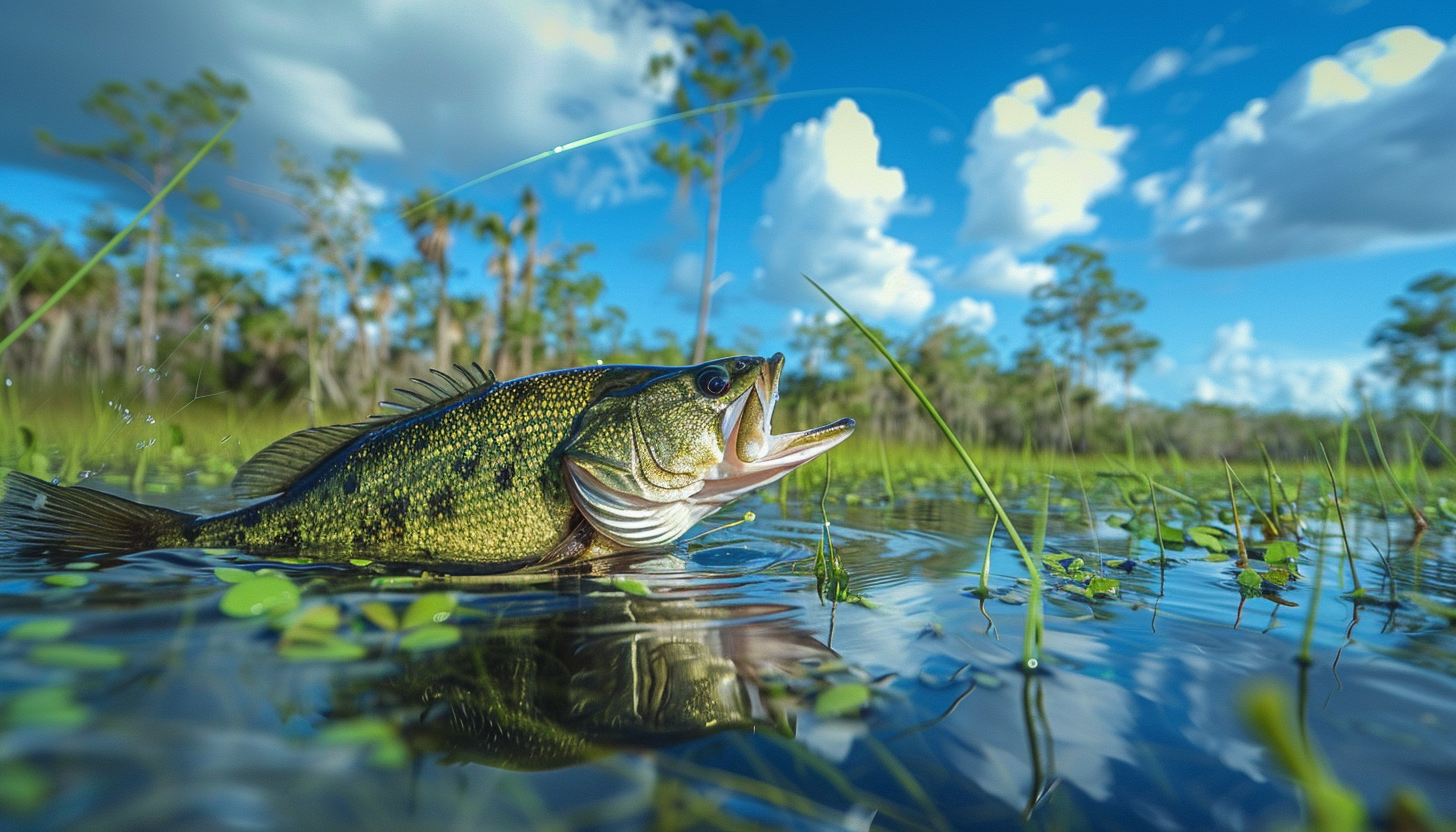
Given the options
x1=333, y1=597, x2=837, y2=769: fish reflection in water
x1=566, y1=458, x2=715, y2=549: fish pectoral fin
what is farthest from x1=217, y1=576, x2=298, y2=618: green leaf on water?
x1=566, y1=458, x2=715, y2=549: fish pectoral fin

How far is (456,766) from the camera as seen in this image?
3.64 feet

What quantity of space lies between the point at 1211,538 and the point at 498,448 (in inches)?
144

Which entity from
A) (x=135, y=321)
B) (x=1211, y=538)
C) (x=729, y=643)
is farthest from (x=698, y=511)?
(x=135, y=321)

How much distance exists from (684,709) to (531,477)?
5.21ft

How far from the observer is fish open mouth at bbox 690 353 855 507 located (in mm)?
2631

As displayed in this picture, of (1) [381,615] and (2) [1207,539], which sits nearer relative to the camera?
(1) [381,615]

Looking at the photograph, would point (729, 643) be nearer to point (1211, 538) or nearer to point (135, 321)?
point (1211, 538)

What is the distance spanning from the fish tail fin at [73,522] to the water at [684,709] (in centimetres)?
25

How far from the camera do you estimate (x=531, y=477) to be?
272 cm

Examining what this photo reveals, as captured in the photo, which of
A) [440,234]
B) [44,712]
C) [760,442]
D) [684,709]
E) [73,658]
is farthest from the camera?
[440,234]

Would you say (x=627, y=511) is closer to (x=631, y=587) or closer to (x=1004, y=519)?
(x=631, y=587)

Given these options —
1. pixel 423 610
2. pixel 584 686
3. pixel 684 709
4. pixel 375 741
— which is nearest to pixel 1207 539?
pixel 684 709

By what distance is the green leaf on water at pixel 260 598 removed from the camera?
5.45 ft

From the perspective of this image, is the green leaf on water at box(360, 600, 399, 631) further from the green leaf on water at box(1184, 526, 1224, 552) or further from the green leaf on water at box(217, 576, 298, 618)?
the green leaf on water at box(1184, 526, 1224, 552)
